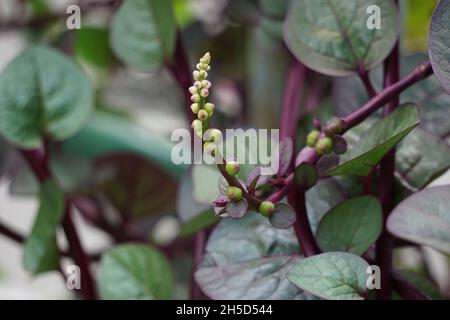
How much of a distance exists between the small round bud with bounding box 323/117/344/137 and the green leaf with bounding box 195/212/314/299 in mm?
58

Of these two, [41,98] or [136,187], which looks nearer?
[41,98]

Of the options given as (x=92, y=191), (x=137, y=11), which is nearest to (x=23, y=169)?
(x=92, y=191)

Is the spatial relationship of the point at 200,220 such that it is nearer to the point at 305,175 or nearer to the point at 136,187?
the point at 305,175

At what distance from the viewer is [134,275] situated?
0.34m

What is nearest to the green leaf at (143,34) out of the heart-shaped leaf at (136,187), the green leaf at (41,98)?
the green leaf at (41,98)

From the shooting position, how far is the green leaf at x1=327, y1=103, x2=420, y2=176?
25 centimetres

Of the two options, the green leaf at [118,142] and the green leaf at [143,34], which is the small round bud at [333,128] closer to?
the green leaf at [143,34]

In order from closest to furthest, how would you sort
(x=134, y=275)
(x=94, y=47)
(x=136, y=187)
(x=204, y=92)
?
(x=204, y=92) → (x=134, y=275) → (x=136, y=187) → (x=94, y=47)

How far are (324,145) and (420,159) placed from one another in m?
0.07

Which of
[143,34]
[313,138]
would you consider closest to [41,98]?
[143,34]

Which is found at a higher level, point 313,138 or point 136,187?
point 313,138

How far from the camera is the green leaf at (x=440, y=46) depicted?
25 cm

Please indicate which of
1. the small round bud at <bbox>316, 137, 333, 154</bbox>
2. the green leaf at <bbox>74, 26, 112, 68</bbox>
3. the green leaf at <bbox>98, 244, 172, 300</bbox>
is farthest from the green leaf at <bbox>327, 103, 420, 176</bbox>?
the green leaf at <bbox>74, 26, 112, 68</bbox>

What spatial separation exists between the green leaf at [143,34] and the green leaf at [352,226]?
0.15 meters
